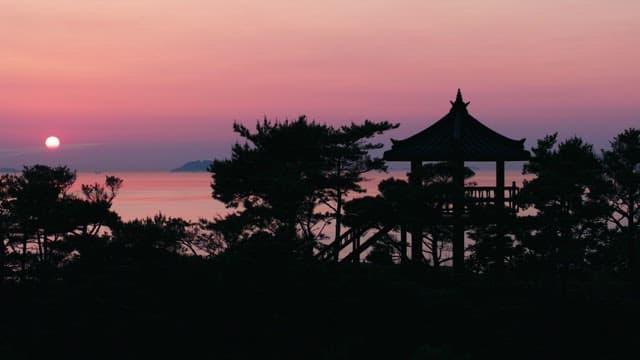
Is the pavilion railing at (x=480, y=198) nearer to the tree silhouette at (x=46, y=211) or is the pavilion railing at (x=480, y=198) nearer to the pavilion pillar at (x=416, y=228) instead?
the pavilion pillar at (x=416, y=228)

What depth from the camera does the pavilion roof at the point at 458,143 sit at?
33875 mm

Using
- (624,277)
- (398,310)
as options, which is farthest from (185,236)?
(624,277)

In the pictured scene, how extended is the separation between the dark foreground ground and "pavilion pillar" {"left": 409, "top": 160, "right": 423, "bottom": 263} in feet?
16.6

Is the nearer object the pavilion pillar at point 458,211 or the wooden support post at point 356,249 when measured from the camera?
the pavilion pillar at point 458,211

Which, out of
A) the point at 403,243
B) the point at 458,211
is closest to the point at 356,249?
the point at 403,243

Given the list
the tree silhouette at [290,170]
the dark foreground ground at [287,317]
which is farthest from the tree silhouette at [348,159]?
the dark foreground ground at [287,317]

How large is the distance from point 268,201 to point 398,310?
1203 cm

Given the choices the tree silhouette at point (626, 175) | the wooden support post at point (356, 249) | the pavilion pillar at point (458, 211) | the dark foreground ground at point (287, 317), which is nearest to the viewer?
the dark foreground ground at point (287, 317)

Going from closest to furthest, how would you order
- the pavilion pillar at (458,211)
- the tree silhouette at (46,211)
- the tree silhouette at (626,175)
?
1. the pavilion pillar at (458,211)
2. the tree silhouette at (626,175)
3. the tree silhouette at (46,211)

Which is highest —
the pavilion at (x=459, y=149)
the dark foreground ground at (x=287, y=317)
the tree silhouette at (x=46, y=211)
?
the pavilion at (x=459, y=149)

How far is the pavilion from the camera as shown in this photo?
33.9 metres

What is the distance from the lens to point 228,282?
28.8 m

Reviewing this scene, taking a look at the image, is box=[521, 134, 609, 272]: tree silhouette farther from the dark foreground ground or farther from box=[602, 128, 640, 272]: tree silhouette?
the dark foreground ground

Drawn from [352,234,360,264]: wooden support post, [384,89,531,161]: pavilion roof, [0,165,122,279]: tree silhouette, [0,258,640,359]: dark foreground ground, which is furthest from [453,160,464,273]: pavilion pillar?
[0,165,122,279]: tree silhouette
